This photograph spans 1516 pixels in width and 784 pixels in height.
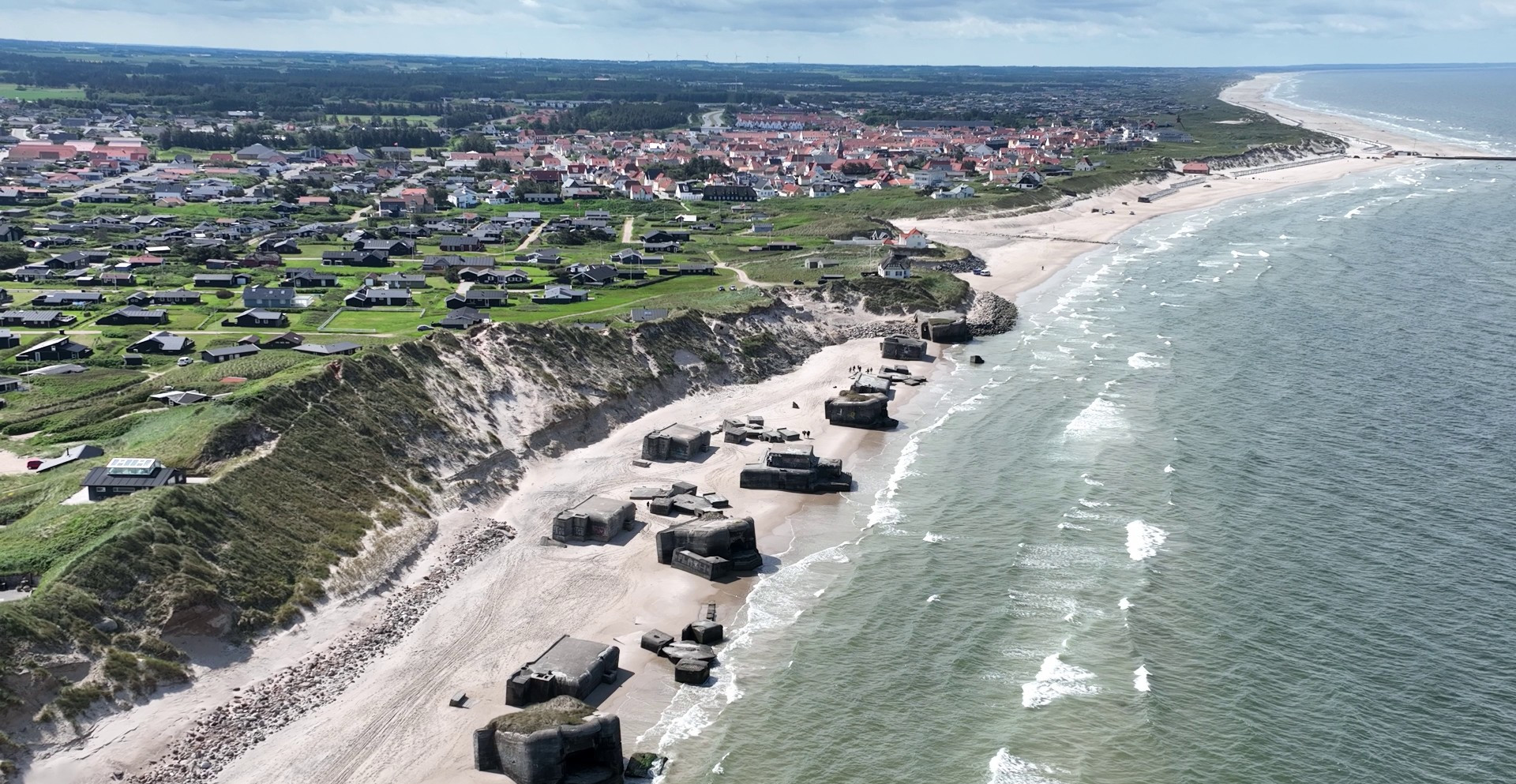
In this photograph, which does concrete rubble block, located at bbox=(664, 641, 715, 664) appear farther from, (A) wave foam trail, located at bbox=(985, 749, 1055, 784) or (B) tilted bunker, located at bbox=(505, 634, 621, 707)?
(A) wave foam trail, located at bbox=(985, 749, 1055, 784)

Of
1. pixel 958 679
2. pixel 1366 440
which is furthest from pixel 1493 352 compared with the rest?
pixel 958 679

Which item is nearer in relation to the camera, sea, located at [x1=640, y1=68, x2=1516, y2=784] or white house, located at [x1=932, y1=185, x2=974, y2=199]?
sea, located at [x1=640, y1=68, x2=1516, y2=784]

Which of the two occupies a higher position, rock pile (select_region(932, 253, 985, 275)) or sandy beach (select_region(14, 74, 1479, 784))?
rock pile (select_region(932, 253, 985, 275))

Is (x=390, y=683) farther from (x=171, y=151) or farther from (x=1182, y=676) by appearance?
(x=171, y=151)

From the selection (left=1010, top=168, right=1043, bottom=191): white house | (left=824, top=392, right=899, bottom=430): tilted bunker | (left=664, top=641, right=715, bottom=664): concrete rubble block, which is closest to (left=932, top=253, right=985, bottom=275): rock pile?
(left=824, top=392, right=899, bottom=430): tilted bunker

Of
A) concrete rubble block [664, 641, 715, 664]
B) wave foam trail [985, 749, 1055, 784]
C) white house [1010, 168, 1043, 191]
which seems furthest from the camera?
white house [1010, 168, 1043, 191]

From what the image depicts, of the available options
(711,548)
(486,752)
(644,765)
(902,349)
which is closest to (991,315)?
(902,349)

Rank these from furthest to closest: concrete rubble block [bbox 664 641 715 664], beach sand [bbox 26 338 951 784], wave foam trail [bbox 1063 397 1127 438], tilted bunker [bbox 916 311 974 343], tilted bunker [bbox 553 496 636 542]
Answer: tilted bunker [bbox 916 311 974 343] < wave foam trail [bbox 1063 397 1127 438] < tilted bunker [bbox 553 496 636 542] < concrete rubble block [bbox 664 641 715 664] < beach sand [bbox 26 338 951 784]
